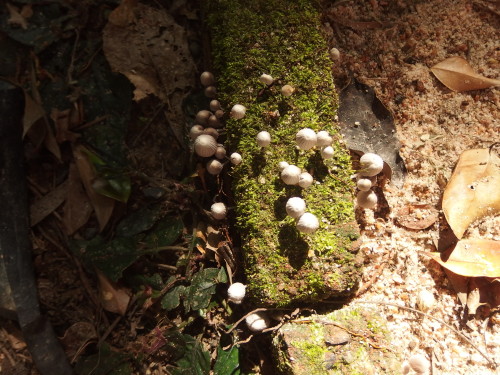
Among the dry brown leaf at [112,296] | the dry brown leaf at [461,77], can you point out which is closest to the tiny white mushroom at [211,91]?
the dry brown leaf at [112,296]

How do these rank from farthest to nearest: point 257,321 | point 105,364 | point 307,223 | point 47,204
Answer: point 47,204
point 105,364
point 257,321
point 307,223

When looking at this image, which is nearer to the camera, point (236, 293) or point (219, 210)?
point (236, 293)

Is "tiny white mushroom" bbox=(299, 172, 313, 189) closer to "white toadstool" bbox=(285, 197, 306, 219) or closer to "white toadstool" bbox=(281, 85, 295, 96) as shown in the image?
"white toadstool" bbox=(285, 197, 306, 219)

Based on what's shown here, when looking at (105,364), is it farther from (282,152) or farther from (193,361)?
(282,152)

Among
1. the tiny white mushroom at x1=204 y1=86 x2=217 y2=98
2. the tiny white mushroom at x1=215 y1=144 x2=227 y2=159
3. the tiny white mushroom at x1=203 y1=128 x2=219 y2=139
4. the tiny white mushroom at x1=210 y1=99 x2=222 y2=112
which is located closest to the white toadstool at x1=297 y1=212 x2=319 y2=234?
the tiny white mushroom at x1=215 y1=144 x2=227 y2=159

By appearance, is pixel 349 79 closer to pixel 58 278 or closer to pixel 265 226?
pixel 265 226

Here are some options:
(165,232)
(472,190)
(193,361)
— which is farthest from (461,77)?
(193,361)

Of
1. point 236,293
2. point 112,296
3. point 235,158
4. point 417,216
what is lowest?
point 112,296
